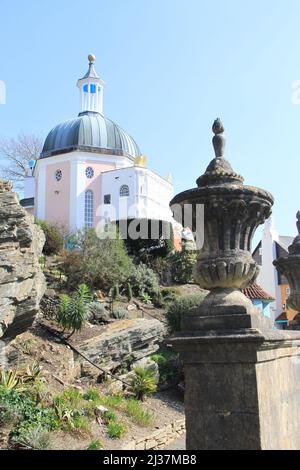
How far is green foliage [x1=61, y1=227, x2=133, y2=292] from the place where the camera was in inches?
704

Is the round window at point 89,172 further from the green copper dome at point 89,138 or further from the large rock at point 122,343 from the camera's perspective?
the large rock at point 122,343

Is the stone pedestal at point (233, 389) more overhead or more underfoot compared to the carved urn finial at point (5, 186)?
more underfoot

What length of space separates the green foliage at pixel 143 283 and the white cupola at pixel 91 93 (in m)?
19.9

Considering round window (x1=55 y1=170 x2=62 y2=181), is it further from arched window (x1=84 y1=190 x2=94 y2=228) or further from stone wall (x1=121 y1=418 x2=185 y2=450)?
stone wall (x1=121 y1=418 x2=185 y2=450)

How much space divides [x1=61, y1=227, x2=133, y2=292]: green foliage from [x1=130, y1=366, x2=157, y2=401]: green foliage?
22.9ft

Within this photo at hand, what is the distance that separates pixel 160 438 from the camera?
362 inches

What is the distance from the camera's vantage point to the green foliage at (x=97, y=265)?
1789cm

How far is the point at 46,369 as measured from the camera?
1037 centimetres

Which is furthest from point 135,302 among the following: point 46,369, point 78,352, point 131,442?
point 131,442

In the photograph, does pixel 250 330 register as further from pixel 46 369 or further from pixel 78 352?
pixel 78 352

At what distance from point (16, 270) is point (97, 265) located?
853 centimetres

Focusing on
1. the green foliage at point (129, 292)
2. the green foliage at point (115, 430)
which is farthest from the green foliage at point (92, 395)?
the green foliage at point (129, 292)

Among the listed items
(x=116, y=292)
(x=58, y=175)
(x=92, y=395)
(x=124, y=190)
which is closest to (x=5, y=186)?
(x=92, y=395)
